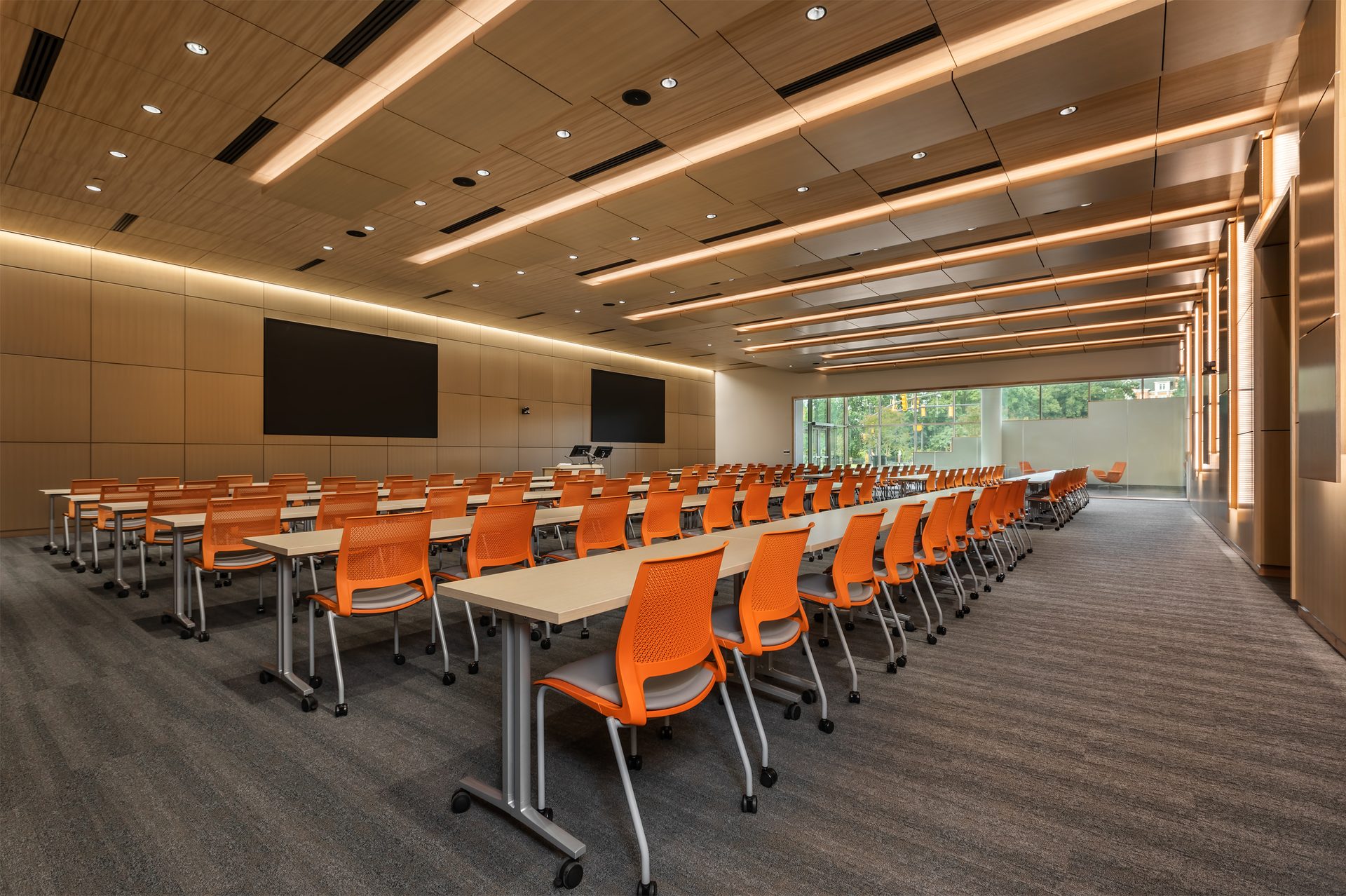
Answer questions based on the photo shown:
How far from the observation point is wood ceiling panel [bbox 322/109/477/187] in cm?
518

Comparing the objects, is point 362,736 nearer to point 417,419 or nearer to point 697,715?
point 697,715

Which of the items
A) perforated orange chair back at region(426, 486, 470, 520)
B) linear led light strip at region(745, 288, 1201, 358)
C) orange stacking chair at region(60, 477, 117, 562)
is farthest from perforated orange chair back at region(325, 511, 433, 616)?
linear led light strip at region(745, 288, 1201, 358)

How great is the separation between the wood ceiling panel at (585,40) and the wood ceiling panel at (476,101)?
149 mm

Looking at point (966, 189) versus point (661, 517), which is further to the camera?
point (966, 189)

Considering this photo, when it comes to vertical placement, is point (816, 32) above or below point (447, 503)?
above

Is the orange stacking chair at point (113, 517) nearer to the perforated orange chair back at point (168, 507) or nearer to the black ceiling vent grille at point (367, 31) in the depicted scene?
the perforated orange chair back at point (168, 507)

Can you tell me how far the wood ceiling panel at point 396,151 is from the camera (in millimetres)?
5176

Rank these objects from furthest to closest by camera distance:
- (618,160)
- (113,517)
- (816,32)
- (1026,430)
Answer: (1026,430), (618,160), (113,517), (816,32)

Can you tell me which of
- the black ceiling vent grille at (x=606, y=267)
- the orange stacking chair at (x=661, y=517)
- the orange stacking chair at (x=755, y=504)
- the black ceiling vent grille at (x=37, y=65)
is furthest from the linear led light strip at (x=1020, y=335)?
the black ceiling vent grille at (x=37, y=65)

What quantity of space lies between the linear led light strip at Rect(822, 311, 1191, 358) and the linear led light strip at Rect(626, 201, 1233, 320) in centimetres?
602

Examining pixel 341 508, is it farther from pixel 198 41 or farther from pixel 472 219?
pixel 472 219

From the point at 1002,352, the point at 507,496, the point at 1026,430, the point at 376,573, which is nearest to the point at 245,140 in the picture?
the point at 507,496

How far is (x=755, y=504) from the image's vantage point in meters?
6.75

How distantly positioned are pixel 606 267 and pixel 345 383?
243 inches
